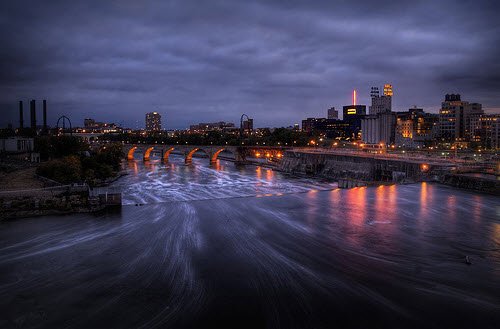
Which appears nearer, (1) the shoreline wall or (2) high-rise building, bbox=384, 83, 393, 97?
(1) the shoreline wall

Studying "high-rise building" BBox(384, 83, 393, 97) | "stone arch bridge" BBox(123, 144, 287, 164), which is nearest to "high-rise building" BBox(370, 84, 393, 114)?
"high-rise building" BBox(384, 83, 393, 97)

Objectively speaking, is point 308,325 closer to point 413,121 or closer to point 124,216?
point 124,216

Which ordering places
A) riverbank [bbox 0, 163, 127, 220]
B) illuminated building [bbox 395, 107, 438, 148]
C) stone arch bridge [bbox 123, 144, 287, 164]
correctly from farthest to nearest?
illuminated building [bbox 395, 107, 438, 148], stone arch bridge [bbox 123, 144, 287, 164], riverbank [bbox 0, 163, 127, 220]

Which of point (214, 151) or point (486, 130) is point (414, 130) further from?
point (214, 151)

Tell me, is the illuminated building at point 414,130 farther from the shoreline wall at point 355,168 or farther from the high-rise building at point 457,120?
the shoreline wall at point 355,168

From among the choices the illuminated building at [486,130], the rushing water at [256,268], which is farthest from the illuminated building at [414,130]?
the rushing water at [256,268]

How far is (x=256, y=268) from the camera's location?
18.5 meters

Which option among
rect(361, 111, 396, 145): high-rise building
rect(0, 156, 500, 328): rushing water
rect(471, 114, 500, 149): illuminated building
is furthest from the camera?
rect(361, 111, 396, 145): high-rise building

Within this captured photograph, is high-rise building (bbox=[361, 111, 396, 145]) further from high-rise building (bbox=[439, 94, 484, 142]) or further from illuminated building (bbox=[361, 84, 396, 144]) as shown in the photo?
high-rise building (bbox=[439, 94, 484, 142])

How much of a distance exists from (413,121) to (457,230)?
418ft

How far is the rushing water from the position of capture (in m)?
13.9

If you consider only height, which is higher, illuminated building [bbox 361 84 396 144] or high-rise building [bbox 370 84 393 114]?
high-rise building [bbox 370 84 393 114]

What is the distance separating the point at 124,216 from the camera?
29.8 metres

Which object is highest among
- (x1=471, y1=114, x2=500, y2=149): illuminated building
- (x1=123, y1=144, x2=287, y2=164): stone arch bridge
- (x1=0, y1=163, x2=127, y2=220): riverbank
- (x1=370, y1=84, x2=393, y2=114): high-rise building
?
(x1=370, y1=84, x2=393, y2=114): high-rise building
